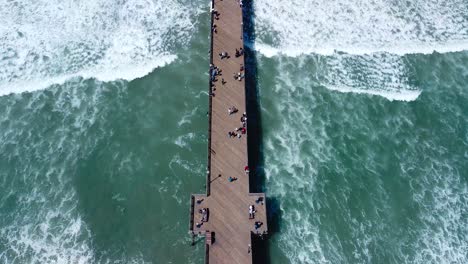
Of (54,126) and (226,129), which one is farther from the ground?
(226,129)

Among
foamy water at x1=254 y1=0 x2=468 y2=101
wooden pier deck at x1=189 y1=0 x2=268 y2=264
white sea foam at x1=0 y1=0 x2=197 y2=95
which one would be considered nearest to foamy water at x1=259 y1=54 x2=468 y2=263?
foamy water at x1=254 y1=0 x2=468 y2=101

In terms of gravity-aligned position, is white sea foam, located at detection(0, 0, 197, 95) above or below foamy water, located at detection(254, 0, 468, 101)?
below

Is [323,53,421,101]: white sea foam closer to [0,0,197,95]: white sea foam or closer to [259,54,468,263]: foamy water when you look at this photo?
[259,54,468,263]: foamy water

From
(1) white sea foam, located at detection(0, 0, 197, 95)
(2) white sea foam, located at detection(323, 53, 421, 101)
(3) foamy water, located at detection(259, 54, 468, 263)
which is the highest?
(2) white sea foam, located at detection(323, 53, 421, 101)

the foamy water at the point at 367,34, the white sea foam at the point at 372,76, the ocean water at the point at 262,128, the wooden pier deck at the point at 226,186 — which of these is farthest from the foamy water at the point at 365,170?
the wooden pier deck at the point at 226,186

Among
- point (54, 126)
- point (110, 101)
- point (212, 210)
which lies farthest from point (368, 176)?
point (54, 126)

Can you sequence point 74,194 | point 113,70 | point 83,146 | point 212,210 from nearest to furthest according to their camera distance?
point 212,210 → point 74,194 → point 83,146 → point 113,70

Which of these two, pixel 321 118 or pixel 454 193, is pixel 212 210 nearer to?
pixel 321 118
